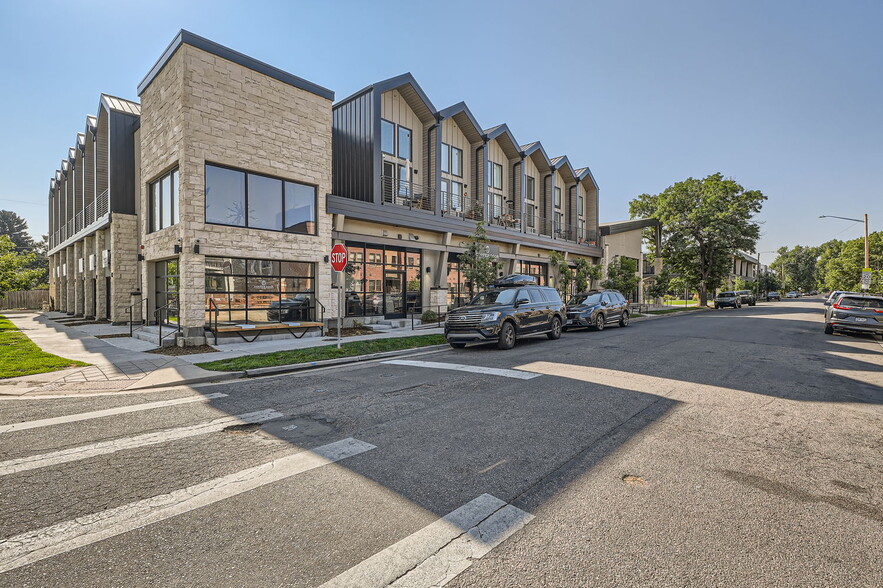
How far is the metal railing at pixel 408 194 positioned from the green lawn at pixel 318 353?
356 inches

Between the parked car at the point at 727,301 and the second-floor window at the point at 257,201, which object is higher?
the second-floor window at the point at 257,201

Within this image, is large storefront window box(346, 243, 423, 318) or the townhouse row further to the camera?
large storefront window box(346, 243, 423, 318)

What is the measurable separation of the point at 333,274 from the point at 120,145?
11375 mm

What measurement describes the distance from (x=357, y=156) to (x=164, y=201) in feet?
26.0

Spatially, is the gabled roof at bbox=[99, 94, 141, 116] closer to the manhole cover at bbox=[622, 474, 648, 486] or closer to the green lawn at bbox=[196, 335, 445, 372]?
the green lawn at bbox=[196, 335, 445, 372]

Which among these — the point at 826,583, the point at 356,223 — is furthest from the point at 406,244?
the point at 826,583

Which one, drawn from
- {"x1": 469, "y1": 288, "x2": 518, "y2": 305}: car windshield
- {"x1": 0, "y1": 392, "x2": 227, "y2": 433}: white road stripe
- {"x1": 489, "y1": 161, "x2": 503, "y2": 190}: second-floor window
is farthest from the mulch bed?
{"x1": 489, "y1": 161, "x2": 503, "y2": 190}: second-floor window

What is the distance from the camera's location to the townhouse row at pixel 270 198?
1339 cm

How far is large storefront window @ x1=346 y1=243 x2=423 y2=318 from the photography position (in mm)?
18625

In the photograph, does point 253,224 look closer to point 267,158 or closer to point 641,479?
point 267,158

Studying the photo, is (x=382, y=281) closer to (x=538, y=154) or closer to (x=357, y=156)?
(x=357, y=156)

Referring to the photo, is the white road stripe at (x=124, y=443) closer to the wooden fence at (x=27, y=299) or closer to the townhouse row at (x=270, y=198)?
the townhouse row at (x=270, y=198)

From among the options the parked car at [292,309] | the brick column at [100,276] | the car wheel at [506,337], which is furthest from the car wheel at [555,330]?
the brick column at [100,276]

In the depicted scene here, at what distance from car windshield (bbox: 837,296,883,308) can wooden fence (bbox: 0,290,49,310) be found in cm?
5134
